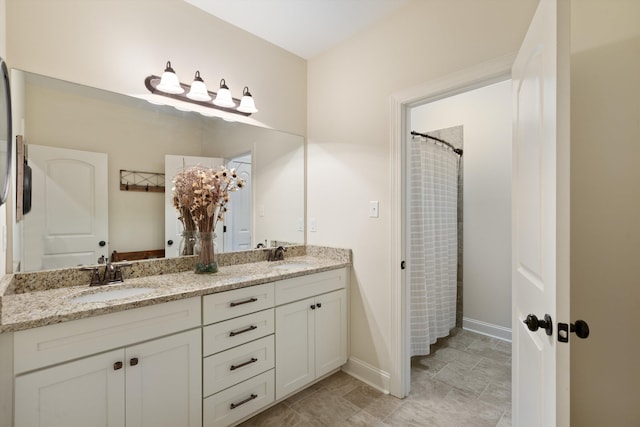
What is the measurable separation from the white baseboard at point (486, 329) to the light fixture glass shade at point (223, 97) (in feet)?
10.0

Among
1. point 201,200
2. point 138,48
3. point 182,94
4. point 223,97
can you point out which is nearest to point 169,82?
point 182,94

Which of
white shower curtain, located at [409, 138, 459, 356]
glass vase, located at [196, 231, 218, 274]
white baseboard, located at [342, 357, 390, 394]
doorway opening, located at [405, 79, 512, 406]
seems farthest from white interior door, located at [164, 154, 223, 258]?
doorway opening, located at [405, 79, 512, 406]

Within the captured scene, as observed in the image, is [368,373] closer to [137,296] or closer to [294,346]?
[294,346]

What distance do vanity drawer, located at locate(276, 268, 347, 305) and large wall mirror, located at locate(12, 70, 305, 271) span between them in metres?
0.59

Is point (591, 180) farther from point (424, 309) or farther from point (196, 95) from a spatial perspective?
point (196, 95)

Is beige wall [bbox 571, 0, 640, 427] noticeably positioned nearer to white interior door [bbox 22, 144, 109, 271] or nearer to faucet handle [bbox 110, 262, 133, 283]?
faucet handle [bbox 110, 262, 133, 283]

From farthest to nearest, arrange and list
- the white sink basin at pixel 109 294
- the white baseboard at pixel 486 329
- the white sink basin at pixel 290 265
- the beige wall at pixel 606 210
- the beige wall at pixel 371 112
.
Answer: the white baseboard at pixel 486 329 → the white sink basin at pixel 290 265 → the beige wall at pixel 371 112 → the white sink basin at pixel 109 294 → the beige wall at pixel 606 210

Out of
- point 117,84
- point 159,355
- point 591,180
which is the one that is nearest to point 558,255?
point 591,180

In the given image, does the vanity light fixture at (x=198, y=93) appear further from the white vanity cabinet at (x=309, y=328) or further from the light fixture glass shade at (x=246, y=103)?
the white vanity cabinet at (x=309, y=328)

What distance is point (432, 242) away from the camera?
2.58 m

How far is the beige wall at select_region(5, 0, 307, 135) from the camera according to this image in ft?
4.61

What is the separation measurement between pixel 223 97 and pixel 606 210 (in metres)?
2.18

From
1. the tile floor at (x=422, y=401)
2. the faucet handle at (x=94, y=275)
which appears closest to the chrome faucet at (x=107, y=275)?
the faucet handle at (x=94, y=275)

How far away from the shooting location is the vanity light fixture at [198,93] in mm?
→ 1739
